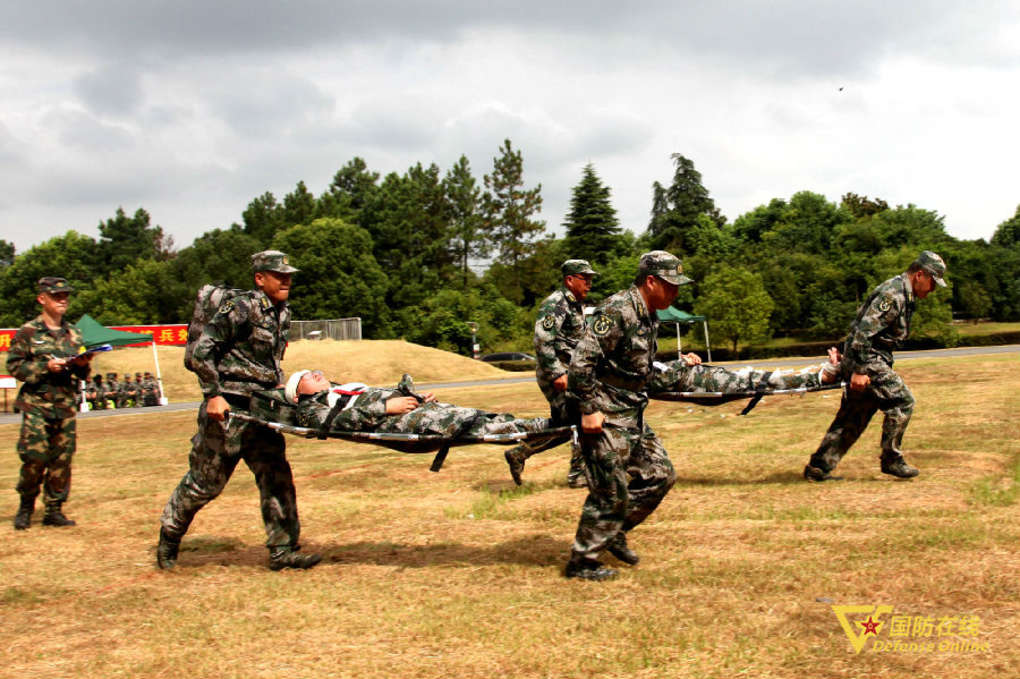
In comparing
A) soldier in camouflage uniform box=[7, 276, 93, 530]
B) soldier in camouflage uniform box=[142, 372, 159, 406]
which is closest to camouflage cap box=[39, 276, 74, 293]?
soldier in camouflage uniform box=[7, 276, 93, 530]

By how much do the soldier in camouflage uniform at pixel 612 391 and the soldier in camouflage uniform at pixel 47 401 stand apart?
5992 millimetres

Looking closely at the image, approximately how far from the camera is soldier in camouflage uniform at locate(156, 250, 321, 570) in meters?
6.53

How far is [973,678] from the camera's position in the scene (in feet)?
13.3

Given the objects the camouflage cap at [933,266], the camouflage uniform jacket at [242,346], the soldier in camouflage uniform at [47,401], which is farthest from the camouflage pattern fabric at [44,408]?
the camouflage cap at [933,266]

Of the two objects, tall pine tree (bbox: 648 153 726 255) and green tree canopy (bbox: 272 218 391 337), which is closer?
green tree canopy (bbox: 272 218 391 337)

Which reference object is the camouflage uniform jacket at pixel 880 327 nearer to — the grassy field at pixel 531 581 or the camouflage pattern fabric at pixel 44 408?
Answer: the grassy field at pixel 531 581

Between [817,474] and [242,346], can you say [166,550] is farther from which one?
[817,474]

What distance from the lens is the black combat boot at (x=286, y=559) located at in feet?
22.2

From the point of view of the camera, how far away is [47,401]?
8.77 metres

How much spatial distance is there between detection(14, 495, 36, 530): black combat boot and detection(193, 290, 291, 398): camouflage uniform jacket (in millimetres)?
3892

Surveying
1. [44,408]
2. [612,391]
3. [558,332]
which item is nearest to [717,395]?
[558,332]

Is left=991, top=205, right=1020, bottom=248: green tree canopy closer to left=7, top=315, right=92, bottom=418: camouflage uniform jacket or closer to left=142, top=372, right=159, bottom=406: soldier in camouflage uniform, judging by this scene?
left=142, top=372, right=159, bottom=406: soldier in camouflage uniform

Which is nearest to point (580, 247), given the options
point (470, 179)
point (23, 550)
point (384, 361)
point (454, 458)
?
point (470, 179)

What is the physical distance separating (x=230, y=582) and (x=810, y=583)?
451 cm
